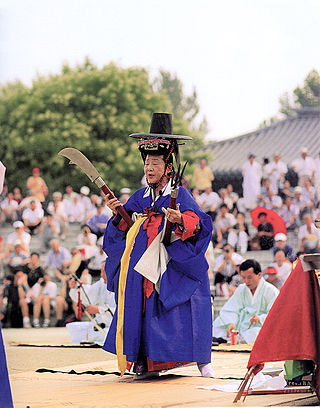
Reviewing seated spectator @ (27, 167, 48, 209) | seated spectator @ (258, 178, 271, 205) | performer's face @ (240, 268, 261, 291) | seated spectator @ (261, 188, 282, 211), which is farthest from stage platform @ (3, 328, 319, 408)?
seated spectator @ (258, 178, 271, 205)

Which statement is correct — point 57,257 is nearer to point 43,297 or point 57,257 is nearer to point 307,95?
point 43,297

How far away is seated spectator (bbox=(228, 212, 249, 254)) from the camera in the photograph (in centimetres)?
1374

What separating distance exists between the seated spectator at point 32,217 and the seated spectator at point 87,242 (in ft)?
4.31

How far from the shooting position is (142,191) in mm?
5777

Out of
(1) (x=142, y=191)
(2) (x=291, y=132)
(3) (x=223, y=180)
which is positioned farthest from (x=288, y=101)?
(1) (x=142, y=191)

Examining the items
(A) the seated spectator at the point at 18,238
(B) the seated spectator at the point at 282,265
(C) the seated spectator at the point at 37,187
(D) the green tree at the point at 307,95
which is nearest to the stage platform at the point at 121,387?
(B) the seated spectator at the point at 282,265

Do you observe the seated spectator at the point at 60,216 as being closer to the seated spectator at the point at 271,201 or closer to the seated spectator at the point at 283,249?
the seated spectator at the point at 271,201

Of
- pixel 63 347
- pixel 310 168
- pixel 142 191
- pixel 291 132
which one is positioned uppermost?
pixel 291 132

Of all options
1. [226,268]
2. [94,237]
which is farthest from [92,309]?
[94,237]

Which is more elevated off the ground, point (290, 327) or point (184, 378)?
point (290, 327)

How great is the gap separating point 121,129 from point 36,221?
11954 mm

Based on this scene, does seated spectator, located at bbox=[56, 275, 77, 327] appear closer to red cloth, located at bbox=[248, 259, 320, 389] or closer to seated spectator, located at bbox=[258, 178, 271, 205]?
seated spectator, located at bbox=[258, 178, 271, 205]

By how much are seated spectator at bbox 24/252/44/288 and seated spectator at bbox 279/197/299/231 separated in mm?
4161

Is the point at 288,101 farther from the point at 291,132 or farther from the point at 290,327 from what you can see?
the point at 290,327
